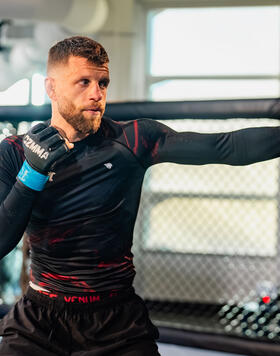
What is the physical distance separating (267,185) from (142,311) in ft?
10.7

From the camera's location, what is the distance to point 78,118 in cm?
99

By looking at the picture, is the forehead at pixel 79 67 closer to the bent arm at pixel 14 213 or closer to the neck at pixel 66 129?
the neck at pixel 66 129

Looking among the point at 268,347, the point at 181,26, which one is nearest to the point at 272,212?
the point at 181,26

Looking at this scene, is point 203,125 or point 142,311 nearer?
point 142,311

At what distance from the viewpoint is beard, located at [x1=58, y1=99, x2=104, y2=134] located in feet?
3.23

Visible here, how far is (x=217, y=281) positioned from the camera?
4.12m

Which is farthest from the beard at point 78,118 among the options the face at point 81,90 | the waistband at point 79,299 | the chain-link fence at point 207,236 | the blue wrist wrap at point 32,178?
the chain-link fence at point 207,236

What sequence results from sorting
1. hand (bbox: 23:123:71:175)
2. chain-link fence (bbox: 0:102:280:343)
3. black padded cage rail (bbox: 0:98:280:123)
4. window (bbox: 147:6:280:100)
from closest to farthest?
1. hand (bbox: 23:123:71:175)
2. black padded cage rail (bbox: 0:98:280:123)
3. chain-link fence (bbox: 0:102:280:343)
4. window (bbox: 147:6:280:100)

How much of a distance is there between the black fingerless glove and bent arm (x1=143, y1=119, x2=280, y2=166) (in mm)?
244

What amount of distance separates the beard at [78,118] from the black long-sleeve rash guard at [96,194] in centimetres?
6

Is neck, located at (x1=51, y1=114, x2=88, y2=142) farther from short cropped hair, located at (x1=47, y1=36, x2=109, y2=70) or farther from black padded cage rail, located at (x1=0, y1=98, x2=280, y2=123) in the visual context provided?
black padded cage rail, located at (x1=0, y1=98, x2=280, y2=123)

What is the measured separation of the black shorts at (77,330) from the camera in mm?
1018

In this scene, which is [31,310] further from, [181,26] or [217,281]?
[181,26]

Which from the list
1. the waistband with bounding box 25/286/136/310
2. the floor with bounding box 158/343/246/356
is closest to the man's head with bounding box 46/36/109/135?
the waistband with bounding box 25/286/136/310
